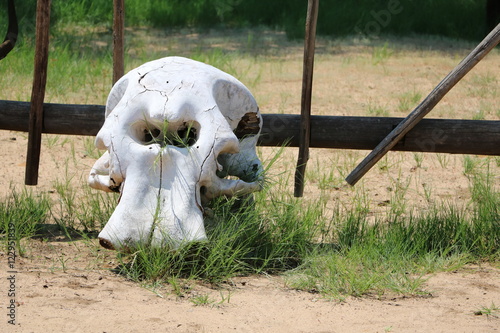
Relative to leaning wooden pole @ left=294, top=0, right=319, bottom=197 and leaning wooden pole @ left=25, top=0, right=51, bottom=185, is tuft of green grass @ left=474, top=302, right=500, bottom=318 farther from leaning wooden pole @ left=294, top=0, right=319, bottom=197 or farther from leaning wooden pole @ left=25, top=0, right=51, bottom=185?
leaning wooden pole @ left=25, top=0, right=51, bottom=185

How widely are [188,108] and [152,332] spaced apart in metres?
1.39

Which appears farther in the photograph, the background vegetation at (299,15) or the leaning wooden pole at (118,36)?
the background vegetation at (299,15)

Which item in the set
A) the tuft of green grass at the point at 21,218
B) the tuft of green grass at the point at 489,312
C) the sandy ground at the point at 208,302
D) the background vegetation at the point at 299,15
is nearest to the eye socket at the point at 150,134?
the sandy ground at the point at 208,302

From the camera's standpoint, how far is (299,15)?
43.9 feet

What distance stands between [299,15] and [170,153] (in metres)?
9.79

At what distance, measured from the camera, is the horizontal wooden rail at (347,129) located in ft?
16.3

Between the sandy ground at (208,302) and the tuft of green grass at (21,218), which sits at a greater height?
the tuft of green grass at (21,218)

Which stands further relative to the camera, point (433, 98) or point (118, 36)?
point (118, 36)

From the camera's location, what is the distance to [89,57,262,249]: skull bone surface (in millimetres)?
3984

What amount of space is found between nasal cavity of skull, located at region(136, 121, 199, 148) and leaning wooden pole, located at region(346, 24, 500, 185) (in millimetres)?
1258

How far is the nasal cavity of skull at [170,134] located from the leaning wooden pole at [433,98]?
1258mm

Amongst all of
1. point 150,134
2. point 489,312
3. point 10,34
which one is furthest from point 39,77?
point 489,312

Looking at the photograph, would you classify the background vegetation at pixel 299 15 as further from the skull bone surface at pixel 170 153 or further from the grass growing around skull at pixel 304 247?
the skull bone surface at pixel 170 153

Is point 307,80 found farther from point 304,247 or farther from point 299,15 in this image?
point 299,15
